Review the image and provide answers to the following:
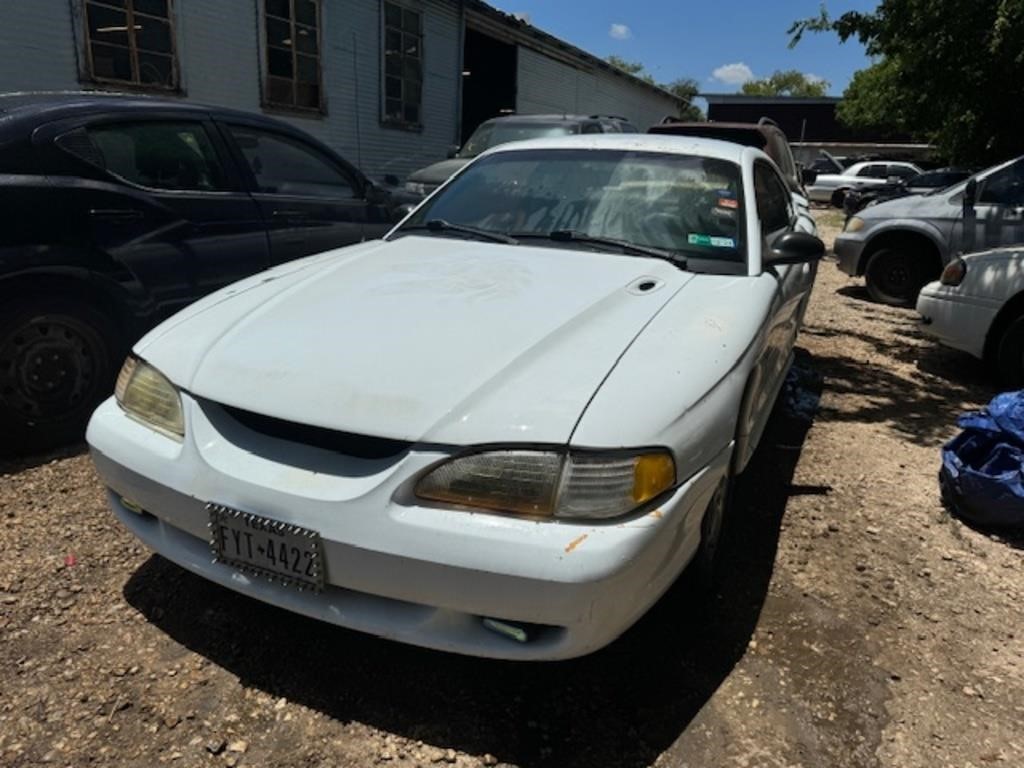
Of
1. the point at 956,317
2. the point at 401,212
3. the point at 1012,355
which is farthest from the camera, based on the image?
the point at 401,212

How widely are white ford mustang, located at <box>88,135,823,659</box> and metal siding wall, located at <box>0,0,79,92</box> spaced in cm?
665

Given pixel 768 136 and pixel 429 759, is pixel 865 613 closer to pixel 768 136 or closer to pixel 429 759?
pixel 429 759

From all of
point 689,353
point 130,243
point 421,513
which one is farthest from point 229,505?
point 130,243

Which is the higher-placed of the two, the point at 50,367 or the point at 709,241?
the point at 709,241

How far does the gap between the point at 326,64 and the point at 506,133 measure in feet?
10.1

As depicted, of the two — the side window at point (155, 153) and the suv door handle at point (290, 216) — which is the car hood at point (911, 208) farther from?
the side window at point (155, 153)

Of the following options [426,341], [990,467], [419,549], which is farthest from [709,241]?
[419,549]

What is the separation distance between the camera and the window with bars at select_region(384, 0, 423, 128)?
41.6ft

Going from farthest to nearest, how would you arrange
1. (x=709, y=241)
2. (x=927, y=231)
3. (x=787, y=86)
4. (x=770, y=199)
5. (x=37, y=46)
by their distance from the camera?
1. (x=787, y=86)
2. (x=927, y=231)
3. (x=37, y=46)
4. (x=770, y=199)
5. (x=709, y=241)

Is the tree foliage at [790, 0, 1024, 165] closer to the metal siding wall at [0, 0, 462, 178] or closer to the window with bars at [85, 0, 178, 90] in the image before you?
the metal siding wall at [0, 0, 462, 178]

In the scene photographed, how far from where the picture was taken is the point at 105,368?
3805 mm

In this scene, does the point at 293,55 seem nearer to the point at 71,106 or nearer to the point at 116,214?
the point at 71,106

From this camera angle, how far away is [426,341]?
87.9 inches

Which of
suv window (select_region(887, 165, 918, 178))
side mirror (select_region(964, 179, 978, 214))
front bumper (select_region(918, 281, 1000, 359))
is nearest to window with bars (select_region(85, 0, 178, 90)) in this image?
front bumper (select_region(918, 281, 1000, 359))
